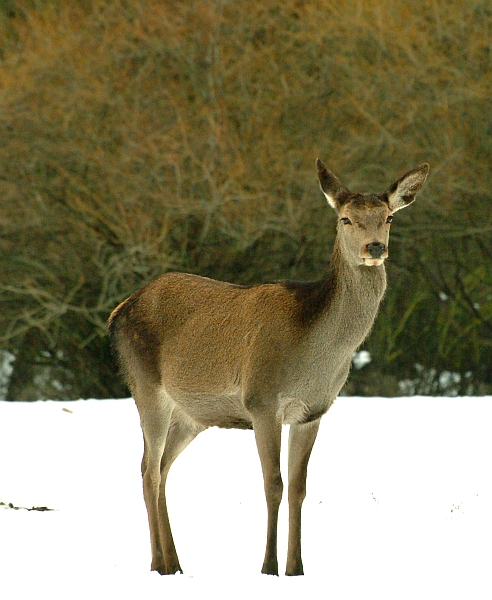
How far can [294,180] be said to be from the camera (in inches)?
677

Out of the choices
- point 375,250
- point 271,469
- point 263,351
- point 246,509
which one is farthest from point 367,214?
point 246,509

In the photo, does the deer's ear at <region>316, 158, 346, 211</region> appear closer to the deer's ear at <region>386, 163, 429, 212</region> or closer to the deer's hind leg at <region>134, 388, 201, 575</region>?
the deer's ear at <region>386, 163, 429, 212</region>

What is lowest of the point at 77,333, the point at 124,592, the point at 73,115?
the point at 124,592

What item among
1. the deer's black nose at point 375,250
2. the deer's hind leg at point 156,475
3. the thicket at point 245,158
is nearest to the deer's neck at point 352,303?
the deer's black nose at point 375,250

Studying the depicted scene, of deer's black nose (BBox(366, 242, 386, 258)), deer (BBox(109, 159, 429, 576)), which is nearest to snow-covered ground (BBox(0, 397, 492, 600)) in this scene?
deer (BBox(109, 159, 429, 576))

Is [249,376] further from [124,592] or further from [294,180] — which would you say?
[294,180]

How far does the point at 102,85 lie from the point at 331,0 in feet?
12.0

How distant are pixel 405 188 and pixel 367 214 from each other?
50 centimetres

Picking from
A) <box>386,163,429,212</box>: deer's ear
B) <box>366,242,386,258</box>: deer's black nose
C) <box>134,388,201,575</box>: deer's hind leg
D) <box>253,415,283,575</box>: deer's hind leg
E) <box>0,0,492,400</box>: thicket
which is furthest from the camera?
<box>0,0,492,400</box>: thicket

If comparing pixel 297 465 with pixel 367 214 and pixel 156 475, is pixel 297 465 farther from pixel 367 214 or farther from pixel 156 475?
pixel 367 214

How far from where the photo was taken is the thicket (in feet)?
56.4

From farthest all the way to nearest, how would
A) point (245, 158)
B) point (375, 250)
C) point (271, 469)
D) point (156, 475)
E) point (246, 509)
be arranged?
point (245, 158) < point (246, 509) < point (156, 475) < point (271, 469) < point (375, 250)

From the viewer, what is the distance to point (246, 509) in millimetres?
9547

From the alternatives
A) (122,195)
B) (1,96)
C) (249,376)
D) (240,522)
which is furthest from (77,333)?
(249,376)
